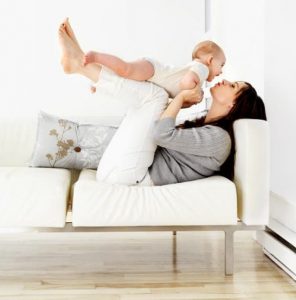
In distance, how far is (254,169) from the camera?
2182mm

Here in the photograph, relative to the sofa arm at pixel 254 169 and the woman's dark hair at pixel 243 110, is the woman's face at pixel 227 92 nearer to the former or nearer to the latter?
the woman's dark hair at pixel 243 110

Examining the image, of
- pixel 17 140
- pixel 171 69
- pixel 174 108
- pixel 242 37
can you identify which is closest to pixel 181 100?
pixel 174 108

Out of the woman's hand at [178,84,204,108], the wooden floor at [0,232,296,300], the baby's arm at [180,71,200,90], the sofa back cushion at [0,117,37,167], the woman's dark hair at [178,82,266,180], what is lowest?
the wooden floor at [0,232,296,300]

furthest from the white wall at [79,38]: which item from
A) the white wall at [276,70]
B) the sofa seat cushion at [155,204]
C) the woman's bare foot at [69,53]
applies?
the sofa seat cushion at [155,204]

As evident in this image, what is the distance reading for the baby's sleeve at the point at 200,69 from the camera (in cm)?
227

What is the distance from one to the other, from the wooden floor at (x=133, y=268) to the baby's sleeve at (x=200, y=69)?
906 mm

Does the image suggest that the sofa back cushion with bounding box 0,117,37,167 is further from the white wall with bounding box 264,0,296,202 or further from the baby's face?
the white wall with bounding box 264,0,296,202

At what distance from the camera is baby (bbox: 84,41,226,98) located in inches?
84.0

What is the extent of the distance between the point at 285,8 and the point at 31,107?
3034mm

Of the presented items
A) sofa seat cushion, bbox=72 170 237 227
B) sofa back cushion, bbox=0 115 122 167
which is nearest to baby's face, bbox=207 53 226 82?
sofa seat cushion, bbox=72 170 237 227

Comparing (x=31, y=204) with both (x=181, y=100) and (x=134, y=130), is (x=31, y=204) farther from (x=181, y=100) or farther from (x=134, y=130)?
(x=181, y=100)

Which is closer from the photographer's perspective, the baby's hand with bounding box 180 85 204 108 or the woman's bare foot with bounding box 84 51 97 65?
the woman's bare foot with bounding box 84 51 97 65

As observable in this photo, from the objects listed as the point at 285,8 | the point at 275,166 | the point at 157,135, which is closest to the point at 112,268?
the point at 157,135

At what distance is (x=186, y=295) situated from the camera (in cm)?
200
